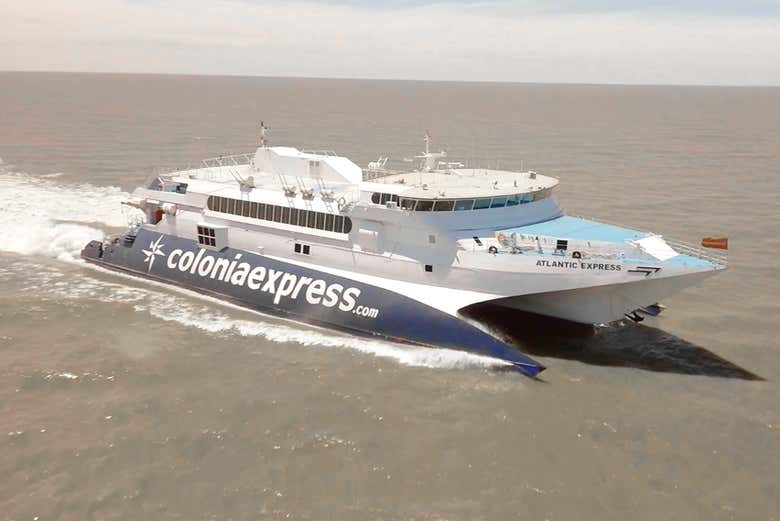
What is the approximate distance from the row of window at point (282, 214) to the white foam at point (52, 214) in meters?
10.4

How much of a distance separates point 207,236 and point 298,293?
5.74m

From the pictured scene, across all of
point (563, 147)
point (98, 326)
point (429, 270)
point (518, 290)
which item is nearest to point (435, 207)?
point (429, 270)

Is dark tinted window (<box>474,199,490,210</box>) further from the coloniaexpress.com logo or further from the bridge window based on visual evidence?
the coloniaexpress.com logo

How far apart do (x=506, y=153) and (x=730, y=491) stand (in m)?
53.1

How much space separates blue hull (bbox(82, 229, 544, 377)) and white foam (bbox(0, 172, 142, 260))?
5431mm

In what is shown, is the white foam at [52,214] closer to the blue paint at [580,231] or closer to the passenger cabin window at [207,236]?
the passenger cabin window at [207,236]

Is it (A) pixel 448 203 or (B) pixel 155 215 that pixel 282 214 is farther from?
(B) pixel 155 215

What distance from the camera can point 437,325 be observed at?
20750 millimetres

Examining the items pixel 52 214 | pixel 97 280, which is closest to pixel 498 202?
pixel 97 280

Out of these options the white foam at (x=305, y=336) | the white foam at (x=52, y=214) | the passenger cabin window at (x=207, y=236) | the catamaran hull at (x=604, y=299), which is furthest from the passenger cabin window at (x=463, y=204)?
the white foam at (x=52, y=214)

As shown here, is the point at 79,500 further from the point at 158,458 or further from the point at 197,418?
the point at 197,418

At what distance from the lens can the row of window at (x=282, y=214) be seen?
23.4m

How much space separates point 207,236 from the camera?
26.2 metres

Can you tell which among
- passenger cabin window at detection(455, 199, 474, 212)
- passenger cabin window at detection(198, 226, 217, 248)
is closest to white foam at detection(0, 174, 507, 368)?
passenger cabin window at detection(198, 226, 217, 248)
